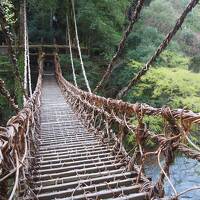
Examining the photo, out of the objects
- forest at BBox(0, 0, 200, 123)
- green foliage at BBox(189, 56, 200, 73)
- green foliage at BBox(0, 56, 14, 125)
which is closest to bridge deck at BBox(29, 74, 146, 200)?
forest at BBox(0, 0, 200, 123)

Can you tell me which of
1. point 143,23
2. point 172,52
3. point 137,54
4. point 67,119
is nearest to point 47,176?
point 67,119

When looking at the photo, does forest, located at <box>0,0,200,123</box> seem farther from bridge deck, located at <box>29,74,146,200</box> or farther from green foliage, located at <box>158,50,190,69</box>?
bridge deck, located at <box>29,74,146,200</box>

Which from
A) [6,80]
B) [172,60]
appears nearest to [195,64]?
[172,60]

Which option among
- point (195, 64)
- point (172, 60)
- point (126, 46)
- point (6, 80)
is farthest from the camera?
point (126, 46)

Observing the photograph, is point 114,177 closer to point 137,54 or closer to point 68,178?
point 68,178

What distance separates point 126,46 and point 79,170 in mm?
11558

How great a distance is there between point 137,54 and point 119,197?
10.6 meters

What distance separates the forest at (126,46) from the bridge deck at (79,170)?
449cm

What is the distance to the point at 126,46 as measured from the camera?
1435cm

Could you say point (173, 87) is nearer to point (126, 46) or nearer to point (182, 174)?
point (182, 174)

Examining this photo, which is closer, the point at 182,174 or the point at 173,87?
the point at 182,174

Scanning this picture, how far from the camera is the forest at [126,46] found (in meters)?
9.68

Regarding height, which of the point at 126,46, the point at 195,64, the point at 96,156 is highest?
the point at 126,46

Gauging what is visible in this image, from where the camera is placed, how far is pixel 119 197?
8.36ft
